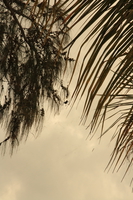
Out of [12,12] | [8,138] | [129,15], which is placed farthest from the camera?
[8,138]

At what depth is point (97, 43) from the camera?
0.65 meters

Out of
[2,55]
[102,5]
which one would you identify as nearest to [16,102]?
[2,55]

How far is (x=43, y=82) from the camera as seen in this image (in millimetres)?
2059

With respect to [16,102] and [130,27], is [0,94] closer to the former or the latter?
[16,102]

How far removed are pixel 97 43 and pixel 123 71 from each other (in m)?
0.06

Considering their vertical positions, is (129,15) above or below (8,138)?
above

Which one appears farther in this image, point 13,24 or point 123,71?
point 13,24

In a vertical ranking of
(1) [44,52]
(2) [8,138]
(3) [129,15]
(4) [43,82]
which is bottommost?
(2) [8,138]

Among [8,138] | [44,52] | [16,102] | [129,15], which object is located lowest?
[8,138]

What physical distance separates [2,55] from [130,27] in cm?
144

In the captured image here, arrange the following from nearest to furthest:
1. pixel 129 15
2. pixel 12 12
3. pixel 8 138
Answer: pixel 129 15, pixel 12 12, pixel 8 138

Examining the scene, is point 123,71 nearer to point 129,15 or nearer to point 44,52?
point 129,15

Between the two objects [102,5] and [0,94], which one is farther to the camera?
[0,94]

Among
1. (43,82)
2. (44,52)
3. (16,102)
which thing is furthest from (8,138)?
(44,52)
